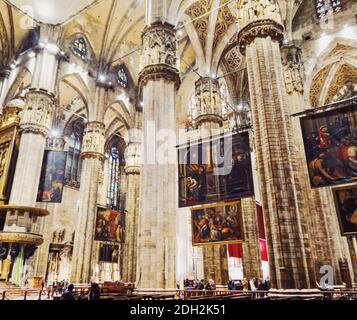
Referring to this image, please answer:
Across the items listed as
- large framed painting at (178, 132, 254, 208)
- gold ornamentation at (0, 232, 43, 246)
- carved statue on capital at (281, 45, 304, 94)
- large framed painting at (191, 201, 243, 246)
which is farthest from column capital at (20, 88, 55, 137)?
carved statue on capital at (281, 45, 304, 94)

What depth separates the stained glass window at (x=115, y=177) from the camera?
27125mm

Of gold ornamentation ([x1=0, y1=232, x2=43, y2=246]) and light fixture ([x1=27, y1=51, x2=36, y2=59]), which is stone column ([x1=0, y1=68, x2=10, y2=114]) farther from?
gold ornamentation ([x1=0, y1=232, x2=43, y2=246])

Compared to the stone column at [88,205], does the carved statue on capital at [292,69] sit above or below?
above

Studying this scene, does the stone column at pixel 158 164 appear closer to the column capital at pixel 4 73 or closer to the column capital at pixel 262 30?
the column capital at pixel 262 30

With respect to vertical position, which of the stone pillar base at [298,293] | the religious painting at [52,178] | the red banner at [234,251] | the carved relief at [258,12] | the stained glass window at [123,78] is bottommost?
the stone pillar base at [298,293]

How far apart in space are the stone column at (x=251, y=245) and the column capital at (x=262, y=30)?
27.8ft

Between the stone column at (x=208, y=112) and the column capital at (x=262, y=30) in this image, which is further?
the stone column at (x=208, y=112)

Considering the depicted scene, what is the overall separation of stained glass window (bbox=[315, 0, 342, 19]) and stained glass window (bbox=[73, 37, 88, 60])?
13.7 meters

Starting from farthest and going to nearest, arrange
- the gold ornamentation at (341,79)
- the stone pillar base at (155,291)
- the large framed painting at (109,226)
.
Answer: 1. the gold ornamentation at (341,79)
2. the large framed painting at (109,226)
3. the stone pillar base at (155,291)

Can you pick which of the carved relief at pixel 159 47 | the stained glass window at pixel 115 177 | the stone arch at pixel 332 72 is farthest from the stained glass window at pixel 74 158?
the stone arch at pixel 332 72

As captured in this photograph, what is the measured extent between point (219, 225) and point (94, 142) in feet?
Answer: 35.3

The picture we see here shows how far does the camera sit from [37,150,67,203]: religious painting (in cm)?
1480
